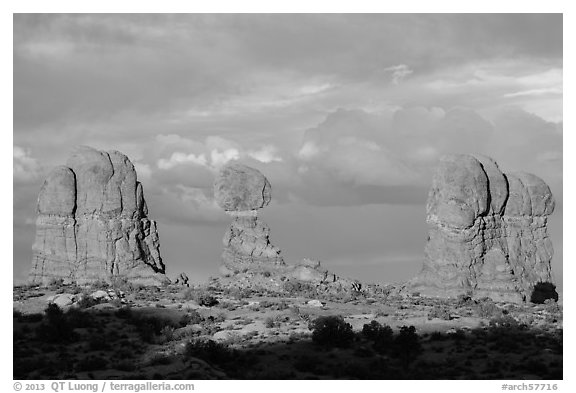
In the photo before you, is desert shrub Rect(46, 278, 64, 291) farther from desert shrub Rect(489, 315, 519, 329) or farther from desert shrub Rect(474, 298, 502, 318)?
desert shrub Rect(489, 315, 519, 329)

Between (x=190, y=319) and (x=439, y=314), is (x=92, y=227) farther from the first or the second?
(x=439, y=314)

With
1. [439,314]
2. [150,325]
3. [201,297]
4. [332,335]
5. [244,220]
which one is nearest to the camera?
[332,335]

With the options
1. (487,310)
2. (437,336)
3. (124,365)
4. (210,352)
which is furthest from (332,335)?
(487,310)

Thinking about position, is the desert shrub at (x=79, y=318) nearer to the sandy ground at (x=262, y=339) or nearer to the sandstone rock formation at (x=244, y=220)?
the sandy ground at (x=262, y=339)

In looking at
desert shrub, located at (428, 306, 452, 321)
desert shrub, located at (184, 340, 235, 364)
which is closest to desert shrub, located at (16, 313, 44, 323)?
desert shrub, located at (184, 340, 235, 364)

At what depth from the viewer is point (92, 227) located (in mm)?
64438

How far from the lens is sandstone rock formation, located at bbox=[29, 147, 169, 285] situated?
63.8 meters

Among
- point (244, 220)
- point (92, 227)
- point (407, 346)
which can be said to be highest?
point (244, 220)

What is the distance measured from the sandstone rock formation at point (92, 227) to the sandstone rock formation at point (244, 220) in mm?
6826

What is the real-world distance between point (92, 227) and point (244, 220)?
12.6 m

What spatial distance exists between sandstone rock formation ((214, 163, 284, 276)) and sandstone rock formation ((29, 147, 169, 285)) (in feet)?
22.4

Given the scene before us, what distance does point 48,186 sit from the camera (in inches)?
2562

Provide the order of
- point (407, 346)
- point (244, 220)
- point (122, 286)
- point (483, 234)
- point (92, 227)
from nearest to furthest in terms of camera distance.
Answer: point (407, 346) < point (122, 286) < point (483, 234) < point (92, 227) < point (244, 220)
